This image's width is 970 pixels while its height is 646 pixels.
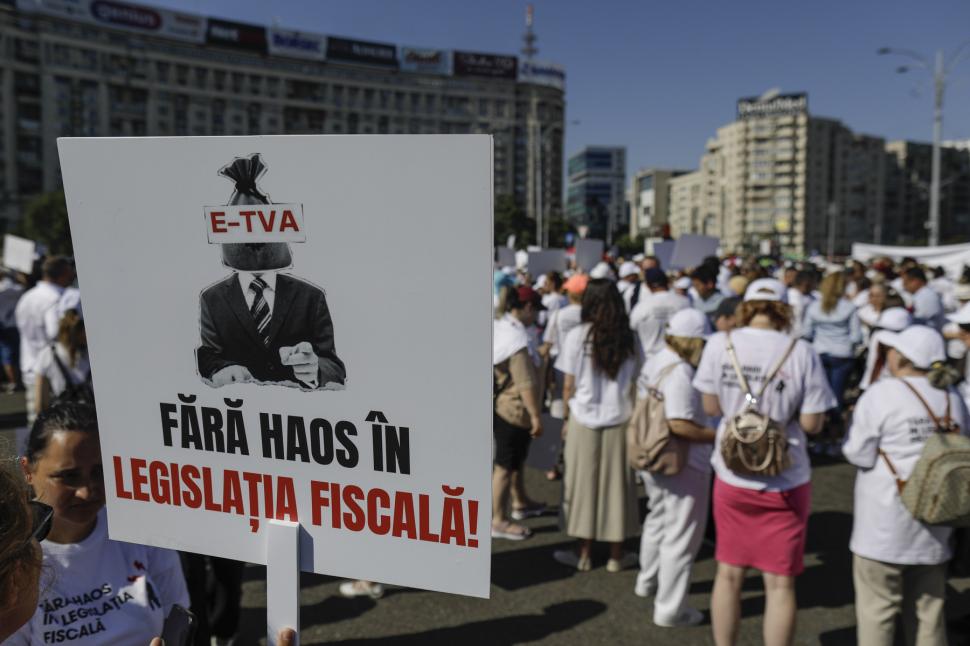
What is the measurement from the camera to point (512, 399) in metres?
4.55

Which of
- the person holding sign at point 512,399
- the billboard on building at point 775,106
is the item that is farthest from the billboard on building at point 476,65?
the person holding sign at point 512,399

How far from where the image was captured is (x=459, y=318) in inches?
48.4

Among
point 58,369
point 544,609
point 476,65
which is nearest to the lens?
point 544,609

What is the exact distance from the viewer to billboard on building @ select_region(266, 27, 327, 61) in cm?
8994

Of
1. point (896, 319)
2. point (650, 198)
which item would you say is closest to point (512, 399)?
point (896, 319)

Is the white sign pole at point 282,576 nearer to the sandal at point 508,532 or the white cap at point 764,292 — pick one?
the white cap at point 764,292

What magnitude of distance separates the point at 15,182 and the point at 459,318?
277 ft

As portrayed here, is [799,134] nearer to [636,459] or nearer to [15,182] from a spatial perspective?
[15,182]

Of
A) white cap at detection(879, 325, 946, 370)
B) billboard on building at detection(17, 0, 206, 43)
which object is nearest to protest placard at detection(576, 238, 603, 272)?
white cap at detection(879, 325, 946, 370)

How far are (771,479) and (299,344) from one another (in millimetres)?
2291

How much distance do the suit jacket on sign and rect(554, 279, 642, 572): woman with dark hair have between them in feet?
9.50

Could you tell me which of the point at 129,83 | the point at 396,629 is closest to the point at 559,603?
the point at 396,629

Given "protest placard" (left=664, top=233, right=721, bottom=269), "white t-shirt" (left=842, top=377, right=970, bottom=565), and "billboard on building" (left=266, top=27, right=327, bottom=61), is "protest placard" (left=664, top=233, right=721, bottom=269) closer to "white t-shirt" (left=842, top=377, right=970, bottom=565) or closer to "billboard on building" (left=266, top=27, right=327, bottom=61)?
"white t-shirt" (left=842, top=377, right=970, bottom=565)

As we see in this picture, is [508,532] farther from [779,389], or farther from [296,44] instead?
[296,44]
